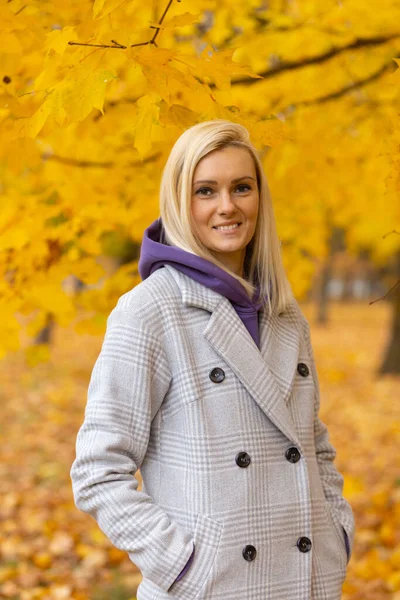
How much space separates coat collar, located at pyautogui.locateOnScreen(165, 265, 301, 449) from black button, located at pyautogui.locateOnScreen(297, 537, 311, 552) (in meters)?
0.24

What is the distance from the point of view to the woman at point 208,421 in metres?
1.63

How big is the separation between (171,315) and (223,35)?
270cm

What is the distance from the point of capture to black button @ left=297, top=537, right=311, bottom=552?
1.78m

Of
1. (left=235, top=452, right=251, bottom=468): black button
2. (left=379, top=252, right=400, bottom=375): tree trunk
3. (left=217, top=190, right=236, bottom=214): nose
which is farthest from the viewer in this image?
(left=379, top=252, right=400, bottom=375): tree trunk

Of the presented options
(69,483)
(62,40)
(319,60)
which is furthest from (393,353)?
(62,40)

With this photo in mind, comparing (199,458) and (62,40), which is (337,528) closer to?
(199,458)

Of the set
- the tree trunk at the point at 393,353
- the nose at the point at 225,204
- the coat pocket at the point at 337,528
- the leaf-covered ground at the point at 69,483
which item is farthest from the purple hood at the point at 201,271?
the tree trunk at the point at 393,353

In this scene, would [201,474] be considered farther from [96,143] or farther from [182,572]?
[96,143]

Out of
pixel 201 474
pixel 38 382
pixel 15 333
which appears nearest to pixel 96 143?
pixel 15 333

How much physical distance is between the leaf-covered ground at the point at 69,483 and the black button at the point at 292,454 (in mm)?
2045

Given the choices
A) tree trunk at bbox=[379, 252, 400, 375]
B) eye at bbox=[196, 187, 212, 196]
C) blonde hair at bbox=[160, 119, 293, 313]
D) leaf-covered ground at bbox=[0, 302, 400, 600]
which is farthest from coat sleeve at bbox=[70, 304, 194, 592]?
tree trunk at bbox=[379, 252, 400, 375]

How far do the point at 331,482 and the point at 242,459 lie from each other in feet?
1.46

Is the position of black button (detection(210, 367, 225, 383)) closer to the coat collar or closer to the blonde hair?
the coat collar

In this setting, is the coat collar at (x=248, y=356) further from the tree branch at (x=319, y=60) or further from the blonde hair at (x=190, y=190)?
the tree branch at (x=319, y=60)
